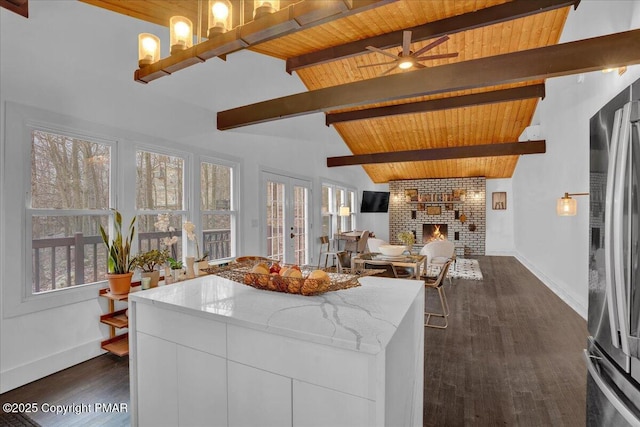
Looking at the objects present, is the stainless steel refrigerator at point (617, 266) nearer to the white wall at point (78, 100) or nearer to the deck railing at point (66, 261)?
the white wall at point (78, 100)

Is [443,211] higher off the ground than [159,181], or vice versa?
[159,181]

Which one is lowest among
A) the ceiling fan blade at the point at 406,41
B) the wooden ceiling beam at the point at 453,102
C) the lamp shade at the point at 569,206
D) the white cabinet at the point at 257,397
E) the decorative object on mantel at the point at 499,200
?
the white cabinet at the point at 257,397

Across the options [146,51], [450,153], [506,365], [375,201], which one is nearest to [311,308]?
[146,51]

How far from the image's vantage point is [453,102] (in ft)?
19.2

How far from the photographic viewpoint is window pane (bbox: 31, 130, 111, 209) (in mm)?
2578

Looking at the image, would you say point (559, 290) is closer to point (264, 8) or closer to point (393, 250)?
point (393, 250)

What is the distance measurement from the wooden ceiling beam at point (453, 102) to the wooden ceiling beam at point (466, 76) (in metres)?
2.36

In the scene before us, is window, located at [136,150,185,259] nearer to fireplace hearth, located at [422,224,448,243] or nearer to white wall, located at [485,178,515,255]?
fireplace hearth, located at [422,224,448,243]

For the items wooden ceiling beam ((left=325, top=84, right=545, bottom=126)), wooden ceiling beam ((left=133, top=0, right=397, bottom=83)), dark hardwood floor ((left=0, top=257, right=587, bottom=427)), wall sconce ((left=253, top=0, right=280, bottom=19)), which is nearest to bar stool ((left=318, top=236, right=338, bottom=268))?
wooden ceiling beam ((left=325, top=84, right=545, bottom=126))

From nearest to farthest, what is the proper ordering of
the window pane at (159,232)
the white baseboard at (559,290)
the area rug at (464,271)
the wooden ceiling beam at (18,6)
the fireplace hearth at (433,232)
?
1. the wooden ceiling beam at (18,6)
2. the window pane at (159,232)
3. the white baseboard at (559,290)
4. the area rug at (464,271)
5. the fireplace hearth at (433,232)

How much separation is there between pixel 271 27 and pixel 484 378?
2845 mm

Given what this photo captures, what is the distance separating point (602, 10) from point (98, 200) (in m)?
5.55

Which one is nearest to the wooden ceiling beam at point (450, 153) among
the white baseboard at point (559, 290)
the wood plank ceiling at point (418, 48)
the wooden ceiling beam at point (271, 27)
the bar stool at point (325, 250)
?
the wood plank ceiling at point (418, 48)

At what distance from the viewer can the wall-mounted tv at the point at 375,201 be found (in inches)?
404
